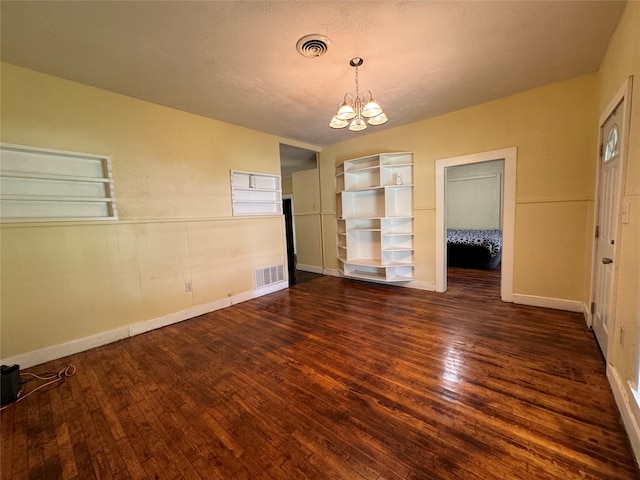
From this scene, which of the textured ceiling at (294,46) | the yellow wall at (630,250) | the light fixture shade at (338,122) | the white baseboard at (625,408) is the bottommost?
the white baseboard at (625,408)

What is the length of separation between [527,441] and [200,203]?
3.92 meters

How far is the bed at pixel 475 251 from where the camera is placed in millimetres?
5383

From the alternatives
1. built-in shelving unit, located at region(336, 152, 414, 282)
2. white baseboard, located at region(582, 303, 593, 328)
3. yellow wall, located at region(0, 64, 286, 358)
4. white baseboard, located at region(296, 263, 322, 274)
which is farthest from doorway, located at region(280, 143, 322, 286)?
white baseboard, located at region(582, 303, 593, 328)

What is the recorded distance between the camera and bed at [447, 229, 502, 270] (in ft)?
17.7

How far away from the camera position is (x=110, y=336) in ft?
9.30

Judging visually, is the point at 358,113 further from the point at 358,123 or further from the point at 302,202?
the point at 302,202

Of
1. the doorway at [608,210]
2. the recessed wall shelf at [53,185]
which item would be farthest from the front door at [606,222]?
the recessed wall shelf at [53,185]

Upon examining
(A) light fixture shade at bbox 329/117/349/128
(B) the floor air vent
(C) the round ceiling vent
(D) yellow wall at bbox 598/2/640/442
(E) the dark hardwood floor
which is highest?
(C) the round ceiling vent

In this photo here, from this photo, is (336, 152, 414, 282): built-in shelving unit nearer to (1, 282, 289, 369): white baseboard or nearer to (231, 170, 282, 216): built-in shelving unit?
(231, 170, 282, 216): built-in shelving unit

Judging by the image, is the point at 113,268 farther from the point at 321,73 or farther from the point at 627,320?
the point at 627,320

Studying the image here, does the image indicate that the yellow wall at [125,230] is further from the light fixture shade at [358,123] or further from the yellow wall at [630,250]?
the yellow wall at [630,250]

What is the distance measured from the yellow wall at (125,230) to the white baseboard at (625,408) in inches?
157

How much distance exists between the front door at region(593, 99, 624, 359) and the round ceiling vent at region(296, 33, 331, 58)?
227 centimetres

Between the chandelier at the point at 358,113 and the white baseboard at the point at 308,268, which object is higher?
the chandelier at the point at 358,113
